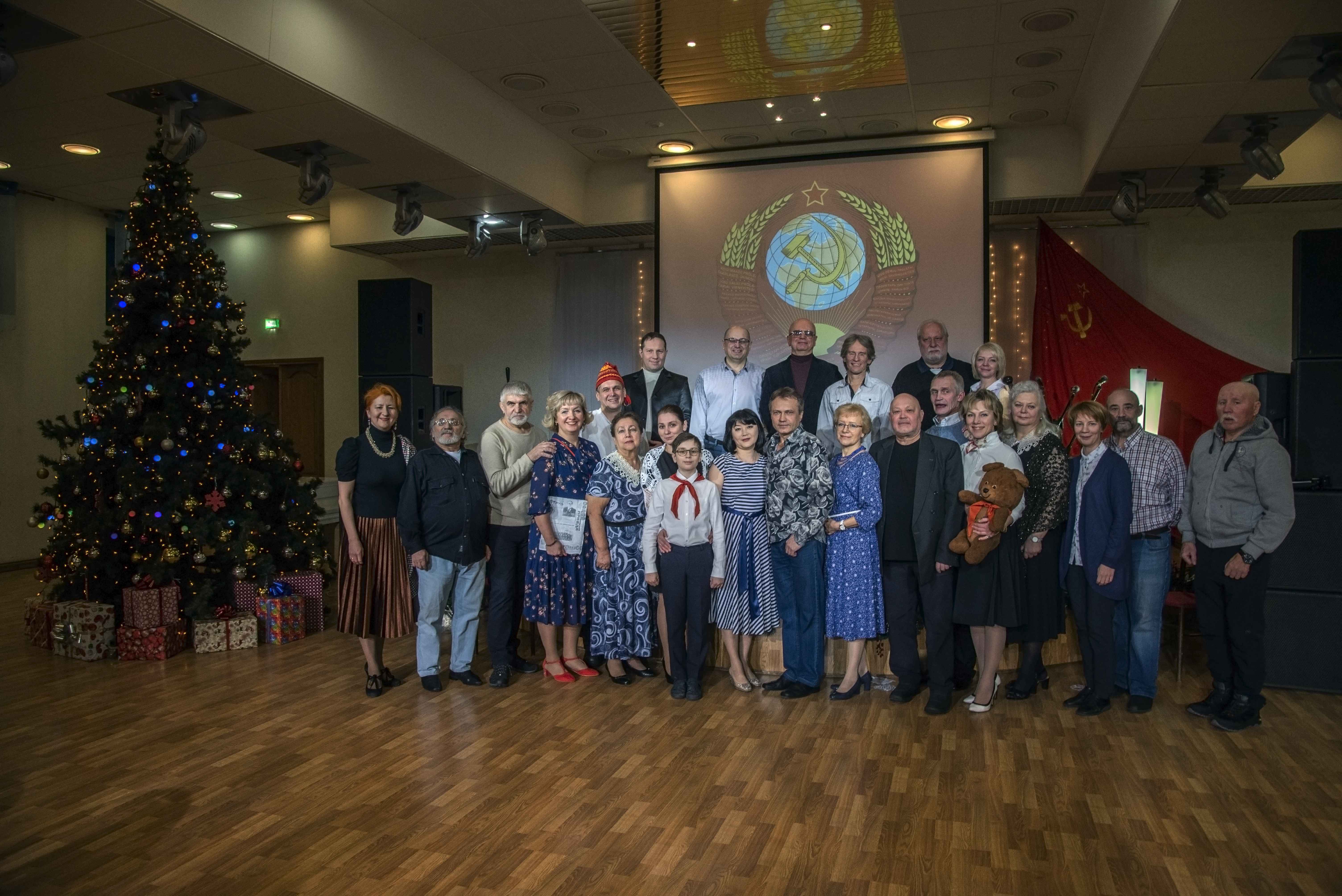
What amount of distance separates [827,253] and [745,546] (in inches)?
159

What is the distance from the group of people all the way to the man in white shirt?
0.61 m

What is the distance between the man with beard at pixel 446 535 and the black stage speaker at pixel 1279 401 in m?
4.15

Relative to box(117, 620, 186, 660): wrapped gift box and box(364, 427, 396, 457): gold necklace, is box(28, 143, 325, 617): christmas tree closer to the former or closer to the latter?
box(117, 620, 186, 660): wrapped gift box

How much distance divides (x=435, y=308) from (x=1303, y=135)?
27.9 feet

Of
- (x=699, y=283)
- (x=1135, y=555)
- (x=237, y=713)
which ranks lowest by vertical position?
(x=237, y=713)

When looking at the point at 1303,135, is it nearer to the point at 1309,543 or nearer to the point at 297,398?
the point at 1309,543

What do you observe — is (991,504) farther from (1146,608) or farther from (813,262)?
(813,262)

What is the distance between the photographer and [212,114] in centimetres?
550

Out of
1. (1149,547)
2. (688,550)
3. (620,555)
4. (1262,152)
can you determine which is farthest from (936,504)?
(1262,152)

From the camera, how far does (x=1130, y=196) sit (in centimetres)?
678

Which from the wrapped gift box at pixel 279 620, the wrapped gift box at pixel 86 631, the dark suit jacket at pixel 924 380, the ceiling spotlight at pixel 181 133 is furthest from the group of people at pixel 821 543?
the ceiling spotlight at pixel 181 133

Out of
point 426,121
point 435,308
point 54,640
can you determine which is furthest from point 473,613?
point 435,308

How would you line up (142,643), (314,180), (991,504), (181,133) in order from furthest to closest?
1. (314,180)
2. (142,643)
3. (181,133)
4. (991,504)

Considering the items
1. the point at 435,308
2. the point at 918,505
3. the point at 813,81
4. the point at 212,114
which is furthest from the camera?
the point at 435,308
